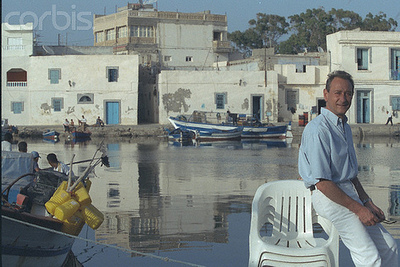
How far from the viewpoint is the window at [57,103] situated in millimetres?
42562

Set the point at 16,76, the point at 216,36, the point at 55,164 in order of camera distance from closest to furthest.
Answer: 1. the point at 55,164
2. the point at 16,76
3. the point at 216,36

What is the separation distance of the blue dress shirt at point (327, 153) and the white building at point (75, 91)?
38.5 metres

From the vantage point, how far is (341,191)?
4098 millimetres

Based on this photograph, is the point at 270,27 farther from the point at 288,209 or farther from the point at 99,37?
the point at 288,209

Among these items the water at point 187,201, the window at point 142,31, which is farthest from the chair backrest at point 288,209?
the window at point 142,31

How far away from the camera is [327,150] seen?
13.5ft

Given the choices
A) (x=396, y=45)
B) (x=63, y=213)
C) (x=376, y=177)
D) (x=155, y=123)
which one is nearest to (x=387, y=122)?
(x=396, y=45)

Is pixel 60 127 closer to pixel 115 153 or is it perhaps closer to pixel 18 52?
pixel 18 52

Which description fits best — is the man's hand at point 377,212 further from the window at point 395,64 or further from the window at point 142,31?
the window at point 142,31

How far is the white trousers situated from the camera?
4074 millimetres

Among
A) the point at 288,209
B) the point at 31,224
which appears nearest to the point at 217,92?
the point at 31,224

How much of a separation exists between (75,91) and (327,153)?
131ft

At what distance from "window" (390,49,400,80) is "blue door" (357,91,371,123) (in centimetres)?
228

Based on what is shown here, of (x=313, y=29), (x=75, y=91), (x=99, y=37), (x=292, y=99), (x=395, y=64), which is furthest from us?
(x=313, y=29)
